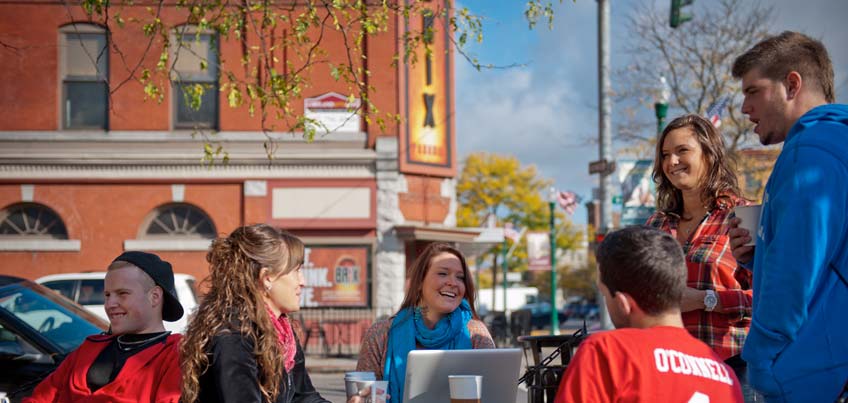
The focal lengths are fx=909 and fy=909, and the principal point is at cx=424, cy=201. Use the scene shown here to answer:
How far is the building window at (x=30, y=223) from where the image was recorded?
21.4m

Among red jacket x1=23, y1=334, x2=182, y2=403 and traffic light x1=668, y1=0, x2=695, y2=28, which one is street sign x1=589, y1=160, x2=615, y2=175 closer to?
traffic light x1=668, y1=0, x2=695, y2=28

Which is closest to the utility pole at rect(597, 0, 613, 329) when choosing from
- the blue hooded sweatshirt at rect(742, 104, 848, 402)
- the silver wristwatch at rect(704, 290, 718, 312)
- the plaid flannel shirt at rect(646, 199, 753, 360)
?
the plaid flannel shirt at rect(646, 199, 753, 360)

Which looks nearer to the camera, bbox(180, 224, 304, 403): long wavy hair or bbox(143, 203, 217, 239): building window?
bbox(180, 224, 304, 403): long wavy hair

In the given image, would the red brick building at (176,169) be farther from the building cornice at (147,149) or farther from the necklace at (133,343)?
the necklace at (133,343)

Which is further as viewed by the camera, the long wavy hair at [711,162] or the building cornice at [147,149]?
the building cornice at [147,149]

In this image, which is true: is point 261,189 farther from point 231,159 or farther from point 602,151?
point 602,151

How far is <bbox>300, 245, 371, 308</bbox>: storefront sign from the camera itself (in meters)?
21.6

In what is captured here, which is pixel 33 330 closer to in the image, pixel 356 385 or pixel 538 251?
pixel 356 385

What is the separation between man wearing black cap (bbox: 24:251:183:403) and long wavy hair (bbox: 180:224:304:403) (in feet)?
0.86

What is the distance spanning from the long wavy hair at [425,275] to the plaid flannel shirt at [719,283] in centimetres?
136

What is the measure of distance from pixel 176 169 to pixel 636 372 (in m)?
20.0

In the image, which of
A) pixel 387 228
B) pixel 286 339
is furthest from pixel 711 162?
pixel 387 228

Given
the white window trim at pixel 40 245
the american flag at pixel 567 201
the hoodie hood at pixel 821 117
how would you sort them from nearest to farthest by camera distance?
the hoodie hood at pixel 821 117 → the white window trim at pixel 40 245 → the american flag at pixel 567 201

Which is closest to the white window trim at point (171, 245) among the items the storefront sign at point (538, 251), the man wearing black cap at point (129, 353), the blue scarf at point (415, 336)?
the blue scarf at point (415, 336)
